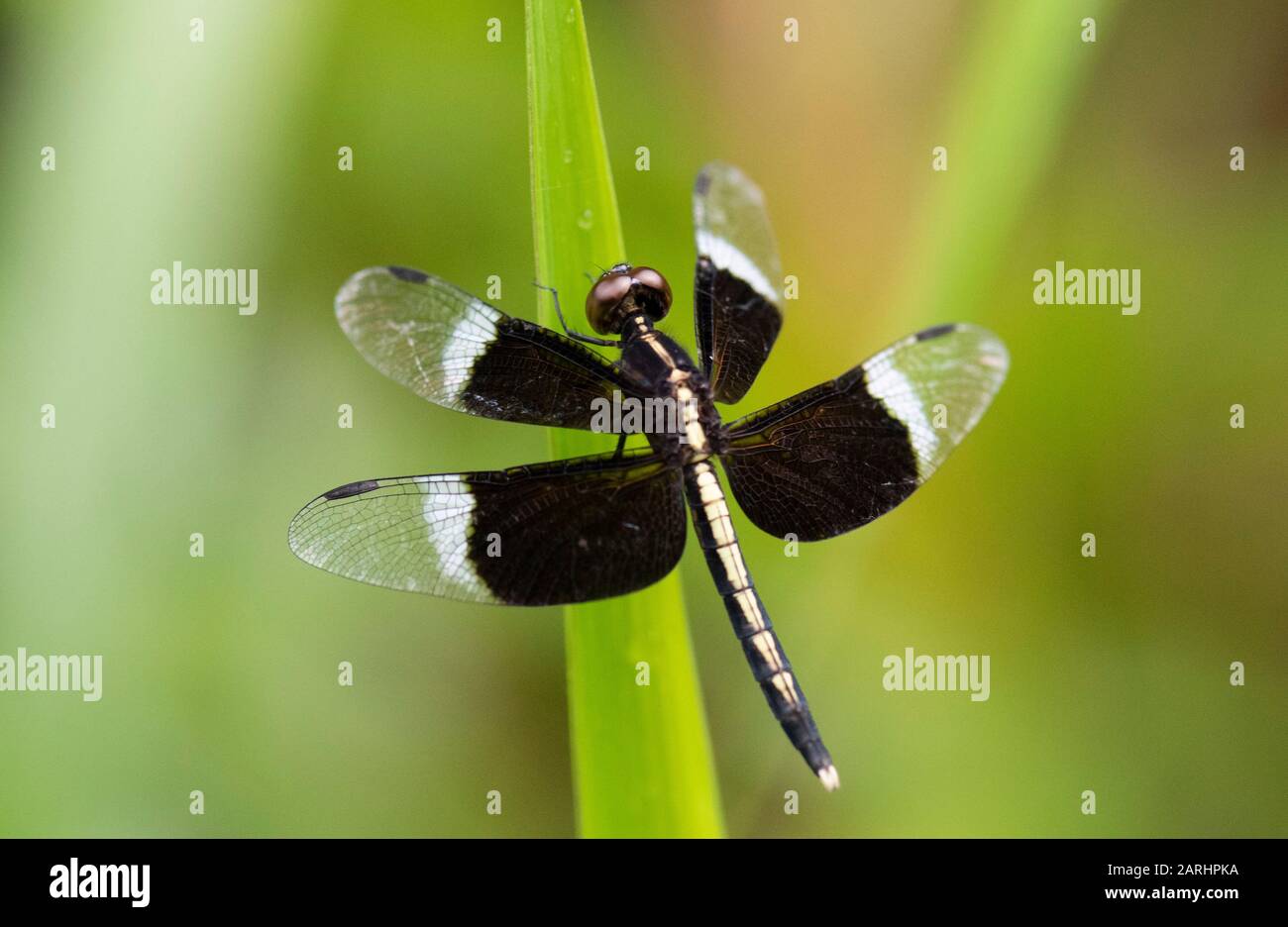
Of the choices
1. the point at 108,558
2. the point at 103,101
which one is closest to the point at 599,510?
the point at 108,558

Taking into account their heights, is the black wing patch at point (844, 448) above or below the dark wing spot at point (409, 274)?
below

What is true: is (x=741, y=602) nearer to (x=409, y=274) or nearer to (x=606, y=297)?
(x=606, y=297)

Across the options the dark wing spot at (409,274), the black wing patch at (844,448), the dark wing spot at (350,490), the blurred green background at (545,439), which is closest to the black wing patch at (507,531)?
the dark wing spot at (350,490)

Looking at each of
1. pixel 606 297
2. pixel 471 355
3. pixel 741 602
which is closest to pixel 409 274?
pixel 471 355

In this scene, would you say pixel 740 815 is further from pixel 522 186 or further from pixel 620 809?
pixel 522 186

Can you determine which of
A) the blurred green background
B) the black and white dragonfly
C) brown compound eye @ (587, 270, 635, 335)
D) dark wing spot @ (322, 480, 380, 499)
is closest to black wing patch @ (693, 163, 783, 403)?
the black and white dragonfly

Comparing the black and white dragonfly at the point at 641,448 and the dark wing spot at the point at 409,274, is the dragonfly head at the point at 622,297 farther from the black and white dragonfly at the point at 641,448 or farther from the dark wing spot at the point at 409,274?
the dark wing spot at the point at 409,274

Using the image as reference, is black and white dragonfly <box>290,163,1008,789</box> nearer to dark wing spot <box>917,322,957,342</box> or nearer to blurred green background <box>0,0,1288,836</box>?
dark wing spot <box>917,322,957,342</box>
